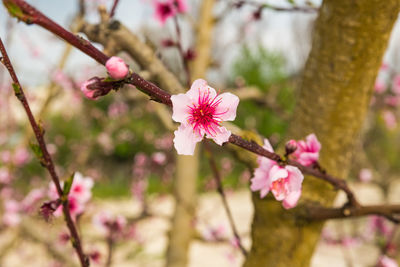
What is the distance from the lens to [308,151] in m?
0.81

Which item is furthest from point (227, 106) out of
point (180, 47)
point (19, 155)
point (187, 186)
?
point (19, 155)

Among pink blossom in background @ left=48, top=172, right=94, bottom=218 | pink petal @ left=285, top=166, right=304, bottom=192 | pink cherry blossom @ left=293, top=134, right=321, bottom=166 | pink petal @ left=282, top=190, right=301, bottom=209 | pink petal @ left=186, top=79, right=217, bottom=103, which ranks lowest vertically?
pink petal @ left=282, top=190, right=301, bottom=209

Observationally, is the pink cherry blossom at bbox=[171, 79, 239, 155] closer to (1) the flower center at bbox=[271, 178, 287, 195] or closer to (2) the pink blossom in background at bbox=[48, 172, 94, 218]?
(1) the flower center at bbox=[271, 178, 287, 195]

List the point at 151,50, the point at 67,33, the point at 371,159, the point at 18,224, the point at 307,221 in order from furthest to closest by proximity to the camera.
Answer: the point at 371,159, the point at 18,224, the point at 151,50, the point at 307,221, the point at 67,33

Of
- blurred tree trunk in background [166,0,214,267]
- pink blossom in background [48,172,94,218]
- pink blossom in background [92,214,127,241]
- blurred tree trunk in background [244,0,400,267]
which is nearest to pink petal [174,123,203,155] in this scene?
blurred tree trunk in background [244,0,400,267]

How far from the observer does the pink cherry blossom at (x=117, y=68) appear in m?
0.43

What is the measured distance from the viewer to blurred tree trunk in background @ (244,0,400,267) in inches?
36.1

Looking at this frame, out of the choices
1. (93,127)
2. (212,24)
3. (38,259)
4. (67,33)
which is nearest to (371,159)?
(212,24)

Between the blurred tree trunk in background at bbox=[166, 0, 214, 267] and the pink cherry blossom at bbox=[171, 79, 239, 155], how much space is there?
2.11m

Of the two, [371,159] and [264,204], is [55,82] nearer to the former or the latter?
[264,204]

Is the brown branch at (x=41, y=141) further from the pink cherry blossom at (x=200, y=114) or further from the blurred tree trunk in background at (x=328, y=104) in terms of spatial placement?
the blurred tree trunk in background at (x=328, y=104)

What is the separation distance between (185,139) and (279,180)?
27 cm

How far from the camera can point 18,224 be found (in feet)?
8.27

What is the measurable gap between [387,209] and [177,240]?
1.97 m
